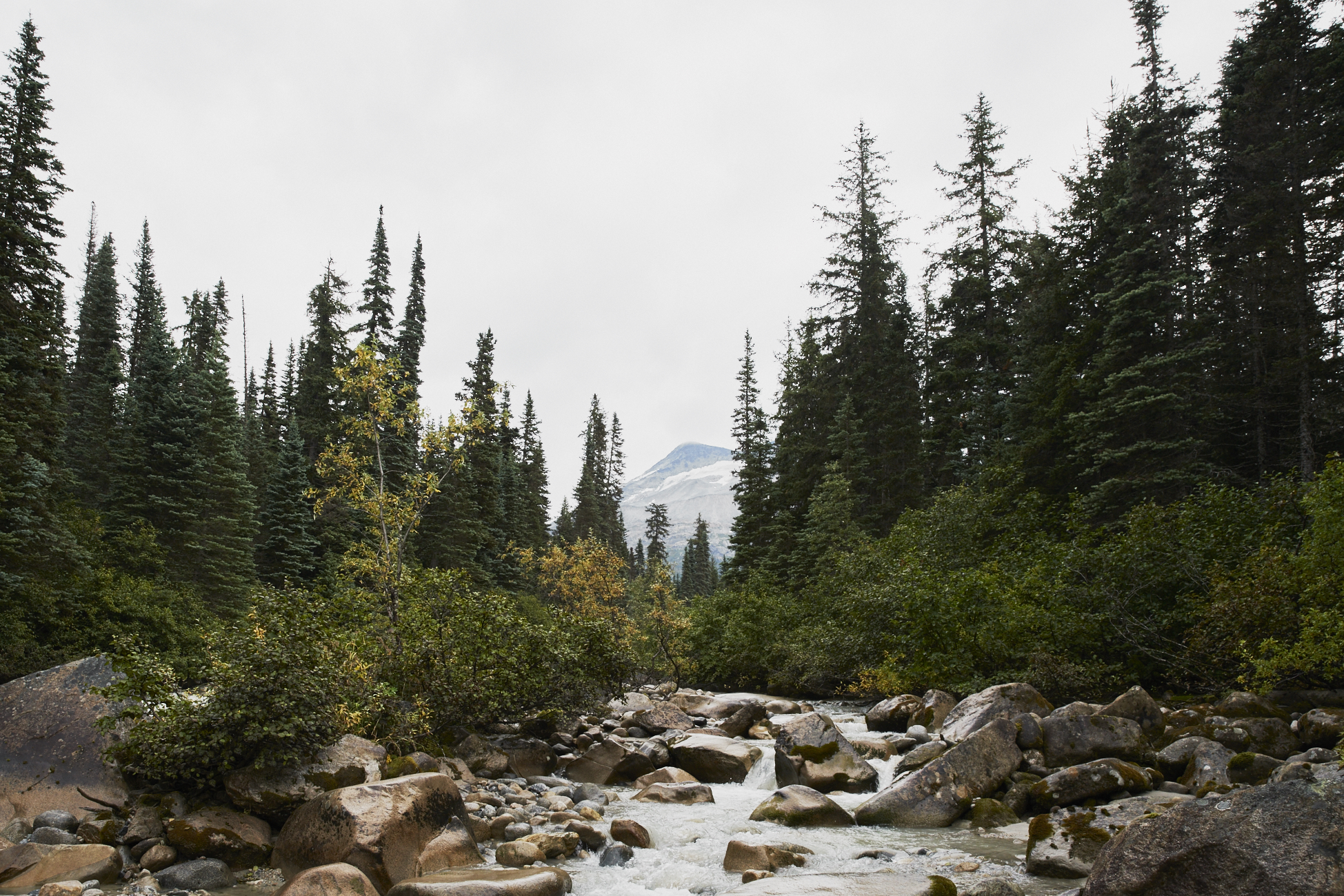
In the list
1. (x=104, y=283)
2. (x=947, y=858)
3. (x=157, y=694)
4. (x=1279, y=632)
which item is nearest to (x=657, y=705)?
(x=947, y=858)

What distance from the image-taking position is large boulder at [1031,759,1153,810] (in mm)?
8703

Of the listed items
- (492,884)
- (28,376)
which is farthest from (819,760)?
(28,376)

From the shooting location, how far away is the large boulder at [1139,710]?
35.5ft

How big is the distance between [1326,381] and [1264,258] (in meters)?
3.83

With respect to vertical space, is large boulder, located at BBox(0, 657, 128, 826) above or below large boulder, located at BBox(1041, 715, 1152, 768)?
above

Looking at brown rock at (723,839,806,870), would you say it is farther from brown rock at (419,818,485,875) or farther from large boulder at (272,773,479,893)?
large boulder at (272,773,479,893)

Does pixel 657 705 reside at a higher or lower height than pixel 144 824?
lower

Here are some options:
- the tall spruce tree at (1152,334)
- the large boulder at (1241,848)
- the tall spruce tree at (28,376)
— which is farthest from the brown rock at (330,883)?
the tall spruce tree at (1152,334)

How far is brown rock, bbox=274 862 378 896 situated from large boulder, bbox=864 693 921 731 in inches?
446

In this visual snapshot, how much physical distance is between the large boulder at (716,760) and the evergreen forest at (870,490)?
235 centimetres

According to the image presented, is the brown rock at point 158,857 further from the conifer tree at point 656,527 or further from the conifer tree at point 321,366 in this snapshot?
the conifer tree at point 656,527

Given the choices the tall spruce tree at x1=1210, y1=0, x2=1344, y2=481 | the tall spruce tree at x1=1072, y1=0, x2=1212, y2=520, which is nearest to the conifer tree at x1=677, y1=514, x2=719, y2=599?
the tall spruce tree at x1=1072, y1=0, x2=1212, y2=520

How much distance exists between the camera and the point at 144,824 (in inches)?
290

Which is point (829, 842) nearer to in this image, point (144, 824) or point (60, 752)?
point (144, 824)
